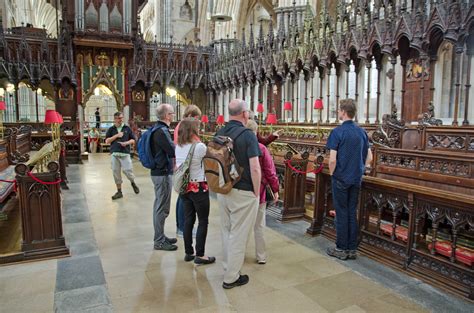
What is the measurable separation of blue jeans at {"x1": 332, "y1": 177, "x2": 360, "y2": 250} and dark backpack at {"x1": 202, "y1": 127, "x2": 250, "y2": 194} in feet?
4.24

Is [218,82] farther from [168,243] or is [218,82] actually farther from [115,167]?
[168,243]

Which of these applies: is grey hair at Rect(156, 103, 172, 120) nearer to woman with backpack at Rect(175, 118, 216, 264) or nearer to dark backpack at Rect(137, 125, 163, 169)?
dark backpack at Rect(137, 125, 163, 169)

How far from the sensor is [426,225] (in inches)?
178

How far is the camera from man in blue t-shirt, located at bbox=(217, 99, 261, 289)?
3037mm

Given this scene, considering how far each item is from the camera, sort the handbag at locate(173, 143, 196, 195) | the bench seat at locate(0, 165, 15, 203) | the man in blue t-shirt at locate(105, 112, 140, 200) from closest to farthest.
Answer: the handbag at locate(173, 143, 196, 195) → the bench seat at locate(0, 165, 15, 203) → the man in blue t-shirt at locate(105, 112, 140, 200)

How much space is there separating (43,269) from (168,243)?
4.12 ft

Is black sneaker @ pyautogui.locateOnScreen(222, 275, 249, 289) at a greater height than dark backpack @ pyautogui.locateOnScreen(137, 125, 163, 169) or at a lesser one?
lesser

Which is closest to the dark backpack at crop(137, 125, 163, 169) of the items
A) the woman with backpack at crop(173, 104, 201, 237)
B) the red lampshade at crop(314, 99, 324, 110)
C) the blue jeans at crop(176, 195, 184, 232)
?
the woman with backpack at crop(173, 104, 201, 237)

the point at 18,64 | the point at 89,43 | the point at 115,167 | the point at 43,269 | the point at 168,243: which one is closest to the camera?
the point at 43,269

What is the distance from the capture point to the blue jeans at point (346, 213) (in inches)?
147

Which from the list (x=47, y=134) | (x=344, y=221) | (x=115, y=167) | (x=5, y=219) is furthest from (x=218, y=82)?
(x=344, y=221)

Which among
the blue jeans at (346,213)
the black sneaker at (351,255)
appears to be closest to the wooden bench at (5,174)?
the blue jeans at (346,213)

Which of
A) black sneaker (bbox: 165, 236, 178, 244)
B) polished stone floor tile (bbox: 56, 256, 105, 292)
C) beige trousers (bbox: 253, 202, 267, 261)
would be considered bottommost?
polished stone floor tile (bbox: 56, 256, 105, 292)

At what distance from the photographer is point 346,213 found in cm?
379
